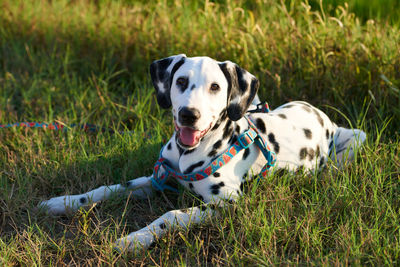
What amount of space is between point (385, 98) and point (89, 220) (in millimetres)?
3389

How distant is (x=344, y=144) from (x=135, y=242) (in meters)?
2.24

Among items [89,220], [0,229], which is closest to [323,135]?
[89,220]

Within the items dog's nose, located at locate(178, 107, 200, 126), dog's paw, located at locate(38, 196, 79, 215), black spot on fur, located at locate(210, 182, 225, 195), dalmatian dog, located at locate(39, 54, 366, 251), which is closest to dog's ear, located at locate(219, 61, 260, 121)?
dalmatian dog, located at locate(39, 54, 366, 251)

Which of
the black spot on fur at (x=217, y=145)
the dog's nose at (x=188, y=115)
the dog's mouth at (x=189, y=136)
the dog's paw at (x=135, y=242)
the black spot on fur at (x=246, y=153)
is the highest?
the dog's nose at (x=188, y=115)

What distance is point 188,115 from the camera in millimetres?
3051

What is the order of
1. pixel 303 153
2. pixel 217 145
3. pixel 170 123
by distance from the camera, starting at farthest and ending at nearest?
1. pixel 170 123
2. pixel 303 153
3. pixel 217 145

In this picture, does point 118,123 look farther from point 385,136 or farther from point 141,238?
point 385,136

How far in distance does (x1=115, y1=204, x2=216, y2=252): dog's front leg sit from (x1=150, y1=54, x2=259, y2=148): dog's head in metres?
0.51

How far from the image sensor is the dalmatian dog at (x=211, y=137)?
317 cm

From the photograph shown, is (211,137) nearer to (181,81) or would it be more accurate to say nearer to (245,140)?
(245,140)

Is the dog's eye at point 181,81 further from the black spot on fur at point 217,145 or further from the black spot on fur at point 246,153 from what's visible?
the black spot on fur at point 246,153

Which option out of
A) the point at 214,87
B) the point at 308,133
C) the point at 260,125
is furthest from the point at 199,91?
the point at 308,133

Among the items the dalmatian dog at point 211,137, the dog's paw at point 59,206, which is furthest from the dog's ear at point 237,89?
the dog's paw at point 59,206

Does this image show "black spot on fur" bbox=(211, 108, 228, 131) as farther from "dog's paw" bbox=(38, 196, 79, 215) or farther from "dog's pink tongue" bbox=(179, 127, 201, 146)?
"dog's paw" bbox=(38, 196, 79, 215)
